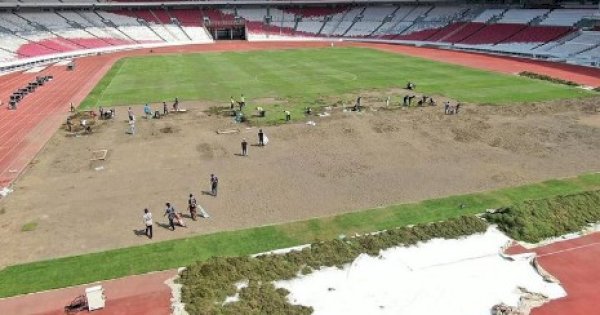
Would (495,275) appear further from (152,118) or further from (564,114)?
(152,118)

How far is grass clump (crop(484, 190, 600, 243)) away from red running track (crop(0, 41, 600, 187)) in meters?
24.5

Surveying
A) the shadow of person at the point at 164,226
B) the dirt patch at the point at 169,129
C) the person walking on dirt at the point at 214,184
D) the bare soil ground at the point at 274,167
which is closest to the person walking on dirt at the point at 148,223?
the bare soil ground at the point at 274,167

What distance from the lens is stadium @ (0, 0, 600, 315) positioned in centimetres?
1582

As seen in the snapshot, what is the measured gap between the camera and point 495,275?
16.5m

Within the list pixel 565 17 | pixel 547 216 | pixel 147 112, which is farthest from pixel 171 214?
pixel 565 17

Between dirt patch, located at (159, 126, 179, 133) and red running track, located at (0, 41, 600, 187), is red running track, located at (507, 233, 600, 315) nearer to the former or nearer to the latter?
dirt patch, located at (159, 126, 179, 133)

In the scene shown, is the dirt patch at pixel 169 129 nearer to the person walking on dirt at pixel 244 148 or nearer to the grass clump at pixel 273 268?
the person walking on dirt at pixel 244 148

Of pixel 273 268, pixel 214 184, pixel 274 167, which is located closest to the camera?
pixel 273 268

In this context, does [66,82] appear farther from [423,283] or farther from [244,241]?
[423,283]

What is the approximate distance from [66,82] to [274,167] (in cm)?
3586

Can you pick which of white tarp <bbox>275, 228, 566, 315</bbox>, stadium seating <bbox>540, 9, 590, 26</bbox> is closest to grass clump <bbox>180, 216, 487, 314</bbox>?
white tarp <bbox>275, 228, 566, 315</bbox>

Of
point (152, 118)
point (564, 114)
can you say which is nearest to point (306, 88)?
point (152, 118)

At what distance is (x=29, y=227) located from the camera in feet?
65.4

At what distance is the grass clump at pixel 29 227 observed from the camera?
64.9 feet
